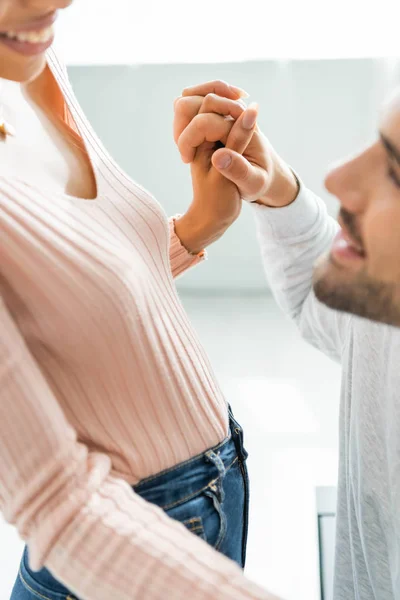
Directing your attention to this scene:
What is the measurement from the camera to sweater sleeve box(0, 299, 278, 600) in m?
0.47

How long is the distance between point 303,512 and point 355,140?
104cm

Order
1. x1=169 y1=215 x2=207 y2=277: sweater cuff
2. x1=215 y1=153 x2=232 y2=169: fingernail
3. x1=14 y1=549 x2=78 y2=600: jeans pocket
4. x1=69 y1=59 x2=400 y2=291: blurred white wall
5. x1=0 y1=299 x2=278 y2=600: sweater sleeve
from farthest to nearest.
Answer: x1=69 y1=59 x2=400 y2=291: blurred white wall, x1=169 y1=215 x2=207 y2=277: sweater cuff, x1=215 y1=153 x2=232 y2=169: fingernail, x1=14 y1=549 x2=78 y2=600: jeans pocket, x1=0 y1=299 x2=278 y2=600: sweater sleeve

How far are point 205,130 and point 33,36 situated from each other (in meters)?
0.27

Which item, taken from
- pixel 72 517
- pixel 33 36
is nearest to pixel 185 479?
pixel 72 517

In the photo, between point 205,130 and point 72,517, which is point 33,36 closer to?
point 205,130

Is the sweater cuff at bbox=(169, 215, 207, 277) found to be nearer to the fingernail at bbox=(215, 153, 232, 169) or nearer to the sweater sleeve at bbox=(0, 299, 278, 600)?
the fingernail at bbox=(215, 153, 232, 169)

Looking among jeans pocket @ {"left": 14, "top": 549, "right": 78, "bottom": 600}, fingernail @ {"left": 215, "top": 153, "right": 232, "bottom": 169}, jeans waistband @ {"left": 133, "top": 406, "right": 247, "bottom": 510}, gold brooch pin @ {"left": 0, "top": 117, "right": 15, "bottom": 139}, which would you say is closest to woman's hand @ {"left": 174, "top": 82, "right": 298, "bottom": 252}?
fingernail @ {"left": 215, "top": 153, "right": 232, "bottom": 169}

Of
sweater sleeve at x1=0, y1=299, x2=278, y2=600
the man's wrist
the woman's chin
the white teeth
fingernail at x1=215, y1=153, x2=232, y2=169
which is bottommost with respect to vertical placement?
sweater sleeve at x1=0, y1=299, x2=278, y2=600

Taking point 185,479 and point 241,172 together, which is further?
point 241,172

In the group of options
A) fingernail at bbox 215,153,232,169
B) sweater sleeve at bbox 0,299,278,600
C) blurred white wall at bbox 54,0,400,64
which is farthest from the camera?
blurred white wall at bbox 54,0,400,64

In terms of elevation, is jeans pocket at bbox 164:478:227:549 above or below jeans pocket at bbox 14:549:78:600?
above

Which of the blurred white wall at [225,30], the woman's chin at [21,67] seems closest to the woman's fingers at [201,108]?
the woman's chin at [21,67]

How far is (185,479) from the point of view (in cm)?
65

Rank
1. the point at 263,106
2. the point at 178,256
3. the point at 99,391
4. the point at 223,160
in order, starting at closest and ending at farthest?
the point at 99,391 → the point at 223,160 → the point at 178,256 → the point at 263,106
